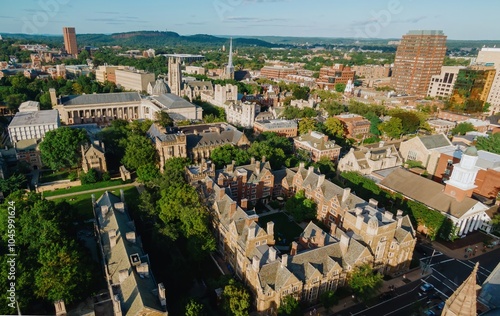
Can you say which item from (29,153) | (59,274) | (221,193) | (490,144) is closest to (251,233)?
(221,193)

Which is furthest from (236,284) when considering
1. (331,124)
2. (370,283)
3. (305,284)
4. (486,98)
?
(486,98)

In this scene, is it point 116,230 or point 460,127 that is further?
point 460,127

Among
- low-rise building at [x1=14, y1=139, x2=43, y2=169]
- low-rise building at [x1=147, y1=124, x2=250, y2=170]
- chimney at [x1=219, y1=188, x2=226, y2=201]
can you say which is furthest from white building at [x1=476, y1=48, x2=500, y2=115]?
low-rise building at [x1=14, y1=139, x2=43, y2=169]

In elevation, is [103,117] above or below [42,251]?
below

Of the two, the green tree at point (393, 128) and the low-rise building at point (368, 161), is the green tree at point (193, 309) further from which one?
the green tree at point (393, 128)

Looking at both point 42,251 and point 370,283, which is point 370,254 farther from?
point 42,251

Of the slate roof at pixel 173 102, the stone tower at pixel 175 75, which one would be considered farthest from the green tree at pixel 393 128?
the stone tower at pixel 175 75

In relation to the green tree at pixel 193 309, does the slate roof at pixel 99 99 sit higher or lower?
higher
